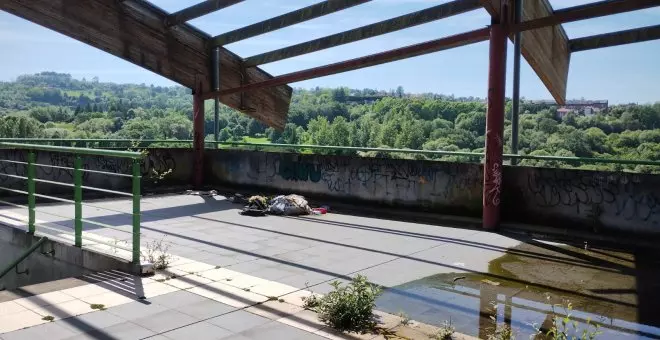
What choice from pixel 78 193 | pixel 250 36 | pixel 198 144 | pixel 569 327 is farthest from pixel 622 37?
pixel 198 144

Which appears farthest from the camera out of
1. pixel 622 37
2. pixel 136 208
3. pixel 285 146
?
pixel 285 146

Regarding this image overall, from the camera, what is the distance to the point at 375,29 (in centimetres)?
1157

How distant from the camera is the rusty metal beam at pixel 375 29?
1026cm

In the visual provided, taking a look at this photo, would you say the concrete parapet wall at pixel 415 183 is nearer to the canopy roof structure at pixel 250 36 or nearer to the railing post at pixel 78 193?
the canopy roof structure at pixel 250 36

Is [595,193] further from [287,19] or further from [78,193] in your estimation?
[78,193]

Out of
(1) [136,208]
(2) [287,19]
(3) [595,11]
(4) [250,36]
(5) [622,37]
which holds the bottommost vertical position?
(1) [136,208]

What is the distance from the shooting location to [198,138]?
598 inches

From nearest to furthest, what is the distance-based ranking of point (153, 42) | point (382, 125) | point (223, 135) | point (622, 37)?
point (622, 37) → point (153, 42) → point (223, 135) → point (382, 125)

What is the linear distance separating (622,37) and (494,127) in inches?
136

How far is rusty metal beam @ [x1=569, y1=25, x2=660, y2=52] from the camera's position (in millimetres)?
9742

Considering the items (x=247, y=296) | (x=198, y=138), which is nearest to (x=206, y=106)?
(x=198, y=138)

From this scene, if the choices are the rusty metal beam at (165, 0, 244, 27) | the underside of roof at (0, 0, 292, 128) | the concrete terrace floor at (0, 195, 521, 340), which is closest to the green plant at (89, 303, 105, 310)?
the concrete terrace floor at (0, 195, 521, 340)

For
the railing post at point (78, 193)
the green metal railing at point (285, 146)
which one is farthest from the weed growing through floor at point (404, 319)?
the green metal railing at point (285, 146)

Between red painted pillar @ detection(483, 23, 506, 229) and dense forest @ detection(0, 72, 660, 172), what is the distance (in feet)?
3.55
